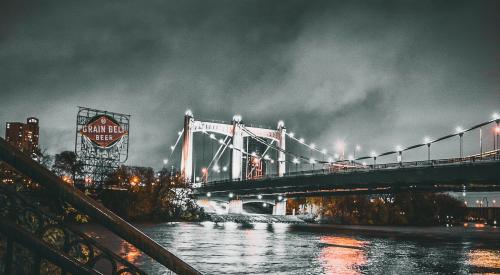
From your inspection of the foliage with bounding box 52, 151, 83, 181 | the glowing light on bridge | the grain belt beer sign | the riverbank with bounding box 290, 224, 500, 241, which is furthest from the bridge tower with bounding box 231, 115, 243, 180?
the grain belt beer sign

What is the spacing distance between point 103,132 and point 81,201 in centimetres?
4517

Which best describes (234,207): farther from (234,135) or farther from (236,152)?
(234,135)

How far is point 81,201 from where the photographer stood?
288 centimetres

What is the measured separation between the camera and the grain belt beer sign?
45.9 m

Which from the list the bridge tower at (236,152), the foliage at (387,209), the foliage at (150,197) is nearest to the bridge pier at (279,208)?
the foliage at (387,209)

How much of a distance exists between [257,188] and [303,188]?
7.90m

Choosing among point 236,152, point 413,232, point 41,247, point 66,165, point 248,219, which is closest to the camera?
point 41,247

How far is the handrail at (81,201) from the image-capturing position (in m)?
2.80

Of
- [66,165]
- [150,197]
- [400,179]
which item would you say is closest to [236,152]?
[150,197]

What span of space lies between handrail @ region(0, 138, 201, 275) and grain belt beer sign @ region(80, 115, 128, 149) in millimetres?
44434

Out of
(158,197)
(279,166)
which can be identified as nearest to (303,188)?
(158,197)

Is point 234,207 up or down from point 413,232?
up

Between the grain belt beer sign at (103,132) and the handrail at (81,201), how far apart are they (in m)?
44.4

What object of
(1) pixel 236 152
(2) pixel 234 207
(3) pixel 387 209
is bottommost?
(2) pixel 234 207
